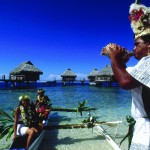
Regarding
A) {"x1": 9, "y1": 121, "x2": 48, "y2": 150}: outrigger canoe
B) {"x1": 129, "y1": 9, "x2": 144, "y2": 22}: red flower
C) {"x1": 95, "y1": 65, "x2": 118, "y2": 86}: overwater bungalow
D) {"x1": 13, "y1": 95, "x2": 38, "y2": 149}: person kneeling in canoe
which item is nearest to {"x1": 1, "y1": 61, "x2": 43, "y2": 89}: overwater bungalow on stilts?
{"x1": 95, "y1": 65, "x2": 118, "y2": 86}: overwater bungalow

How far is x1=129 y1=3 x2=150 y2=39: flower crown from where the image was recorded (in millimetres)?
1867

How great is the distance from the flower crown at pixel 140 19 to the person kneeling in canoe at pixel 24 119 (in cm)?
597

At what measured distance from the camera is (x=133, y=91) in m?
1.76

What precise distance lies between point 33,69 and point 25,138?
4206 cm

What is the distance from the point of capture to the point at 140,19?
189cm

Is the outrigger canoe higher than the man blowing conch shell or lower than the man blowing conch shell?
lower

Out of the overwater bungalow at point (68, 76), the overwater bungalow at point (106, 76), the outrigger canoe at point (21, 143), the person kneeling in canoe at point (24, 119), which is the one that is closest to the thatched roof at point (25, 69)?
the overwater bungalow at point (106, 76)

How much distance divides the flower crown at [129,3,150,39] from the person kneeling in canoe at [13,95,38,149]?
597 centimetres

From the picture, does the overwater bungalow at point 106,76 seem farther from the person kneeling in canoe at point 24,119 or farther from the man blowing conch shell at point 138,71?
the man blowing conch shell at point 138,71

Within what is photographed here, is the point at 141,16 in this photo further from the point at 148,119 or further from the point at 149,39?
the point at 148,119

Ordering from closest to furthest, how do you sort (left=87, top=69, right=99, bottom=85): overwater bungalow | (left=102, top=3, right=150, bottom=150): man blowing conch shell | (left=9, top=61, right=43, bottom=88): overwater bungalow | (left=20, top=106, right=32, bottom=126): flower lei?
(left=102, top=3, right=150, bottom=150): man blowing conch shell < (left=20, top=106, right=32, bottom=126): flower lei < (left=9, top=61, right=43, bottom=88): overwater bungalow < (left=87, top=69, right=99, bottom=85): overwater bungalow

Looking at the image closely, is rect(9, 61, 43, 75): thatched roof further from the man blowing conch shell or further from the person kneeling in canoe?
the man blowing conch shell

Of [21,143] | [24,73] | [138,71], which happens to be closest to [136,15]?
[138,71]

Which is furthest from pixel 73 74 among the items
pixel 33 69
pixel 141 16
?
pixel 141 16
